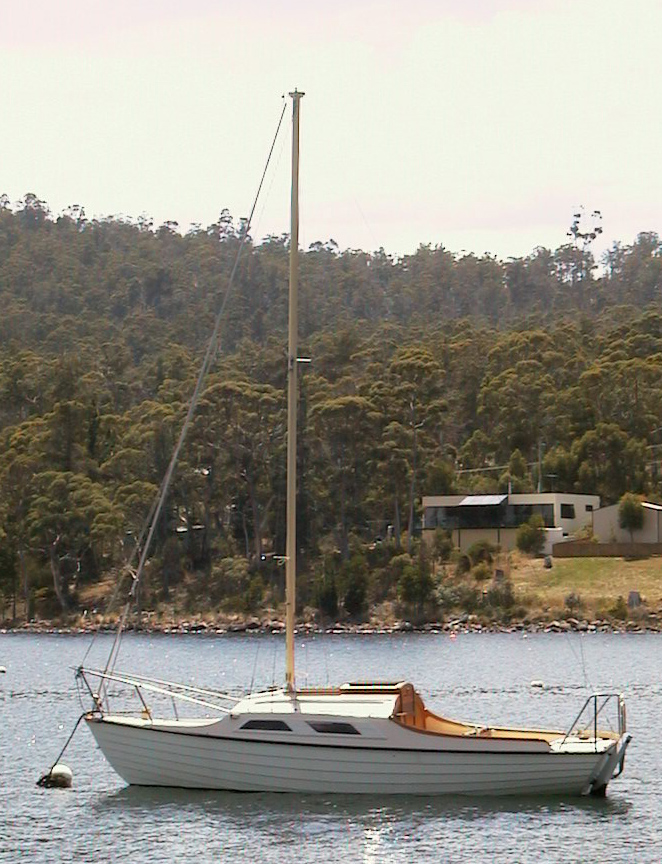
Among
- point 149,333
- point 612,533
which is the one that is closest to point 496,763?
point 612,533

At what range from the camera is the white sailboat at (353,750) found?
3225cm

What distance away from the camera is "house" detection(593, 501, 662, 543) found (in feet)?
355

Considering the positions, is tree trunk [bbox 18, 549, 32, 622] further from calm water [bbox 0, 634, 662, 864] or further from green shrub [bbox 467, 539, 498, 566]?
calm water [bbox 0, 634, 662, 864]

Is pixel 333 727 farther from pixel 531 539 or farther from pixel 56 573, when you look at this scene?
pixel 56 573

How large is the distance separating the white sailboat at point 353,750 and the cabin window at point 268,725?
0.02 meters

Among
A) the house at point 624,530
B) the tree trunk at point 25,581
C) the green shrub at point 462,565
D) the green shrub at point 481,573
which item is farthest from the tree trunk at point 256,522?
the house at point 624,530

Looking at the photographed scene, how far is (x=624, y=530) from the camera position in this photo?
109 meters

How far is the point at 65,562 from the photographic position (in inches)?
4633

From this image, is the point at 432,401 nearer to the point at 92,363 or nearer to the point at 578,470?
the point at 578,470

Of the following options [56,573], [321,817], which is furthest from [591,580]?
[321,817]

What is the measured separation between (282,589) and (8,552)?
20.4m

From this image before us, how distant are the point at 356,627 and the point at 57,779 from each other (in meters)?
66.9

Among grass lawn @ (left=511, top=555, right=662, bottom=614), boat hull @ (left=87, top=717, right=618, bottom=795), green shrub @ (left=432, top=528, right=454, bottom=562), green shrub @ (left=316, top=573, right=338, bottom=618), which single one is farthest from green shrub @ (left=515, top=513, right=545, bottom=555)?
boat hull @ (left=87, top=717, right=618, bottom=795)

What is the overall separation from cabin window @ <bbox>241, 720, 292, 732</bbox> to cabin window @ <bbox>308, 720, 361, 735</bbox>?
54cm
